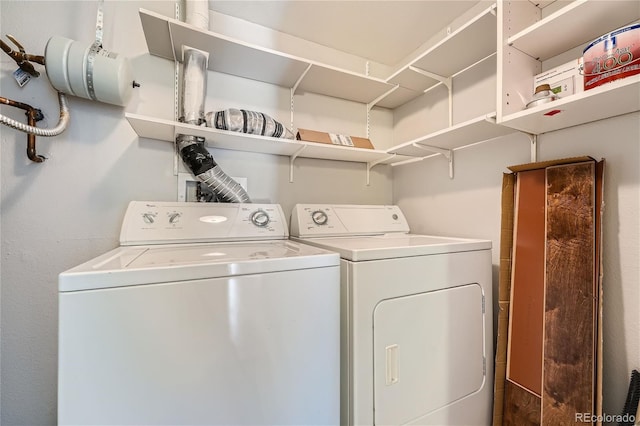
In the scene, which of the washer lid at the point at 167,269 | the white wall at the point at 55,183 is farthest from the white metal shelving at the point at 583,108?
the white wall at the point at 55,183

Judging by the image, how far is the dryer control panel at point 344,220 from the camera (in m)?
1.64

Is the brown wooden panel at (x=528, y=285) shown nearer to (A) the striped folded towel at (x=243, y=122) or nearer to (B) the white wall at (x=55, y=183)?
(A) the striped folded towel at (x=243, y=122)

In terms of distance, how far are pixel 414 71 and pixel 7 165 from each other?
218 centimetres

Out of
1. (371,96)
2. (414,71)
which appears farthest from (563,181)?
(371,96)

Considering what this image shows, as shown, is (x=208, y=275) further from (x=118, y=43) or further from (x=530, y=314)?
(x=118, y=43)

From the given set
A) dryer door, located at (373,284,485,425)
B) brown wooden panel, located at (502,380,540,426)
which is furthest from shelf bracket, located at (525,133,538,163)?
brown wooden panel, located at (502,380,540,426)

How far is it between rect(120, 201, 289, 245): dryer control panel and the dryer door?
80 centimetres

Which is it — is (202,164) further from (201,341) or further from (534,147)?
(534,147)

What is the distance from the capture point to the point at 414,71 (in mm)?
1668

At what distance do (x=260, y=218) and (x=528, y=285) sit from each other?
4.47ft

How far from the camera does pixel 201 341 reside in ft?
2.53

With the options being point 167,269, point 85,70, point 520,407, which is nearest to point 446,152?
point 520,407

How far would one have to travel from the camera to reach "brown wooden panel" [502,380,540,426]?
114 cm

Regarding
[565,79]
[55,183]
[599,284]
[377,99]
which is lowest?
[599,284]
